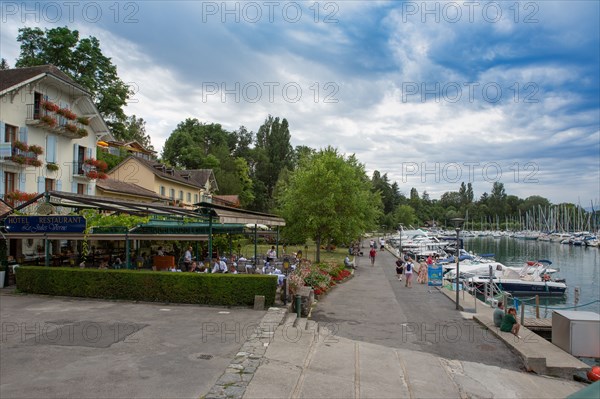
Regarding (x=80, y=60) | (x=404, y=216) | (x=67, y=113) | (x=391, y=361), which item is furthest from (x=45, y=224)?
(x=404, y=216)

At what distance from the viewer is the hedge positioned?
16156 mm

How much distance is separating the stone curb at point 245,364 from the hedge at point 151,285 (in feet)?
7.43

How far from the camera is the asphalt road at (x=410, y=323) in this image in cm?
1377

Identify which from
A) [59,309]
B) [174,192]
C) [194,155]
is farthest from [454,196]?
[59,309]

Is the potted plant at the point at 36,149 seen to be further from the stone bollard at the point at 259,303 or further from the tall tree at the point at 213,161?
the tall tree at the point at 213,161

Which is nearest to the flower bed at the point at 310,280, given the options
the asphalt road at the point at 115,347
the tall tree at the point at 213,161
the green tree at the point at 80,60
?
the asphalt road at the point at 115,347

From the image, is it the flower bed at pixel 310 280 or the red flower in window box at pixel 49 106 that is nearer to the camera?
the flower bed at pixel 310 280

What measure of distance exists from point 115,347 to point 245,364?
348cm

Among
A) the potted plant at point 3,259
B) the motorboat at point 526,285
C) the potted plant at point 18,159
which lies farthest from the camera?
the motorboat at point 526,285

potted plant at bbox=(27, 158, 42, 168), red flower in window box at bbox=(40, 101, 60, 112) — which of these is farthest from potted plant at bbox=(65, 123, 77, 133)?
potted plant at bbox=(27, 158, 42, 168)

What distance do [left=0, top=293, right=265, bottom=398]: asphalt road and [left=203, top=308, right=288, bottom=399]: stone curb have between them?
0.20 metres

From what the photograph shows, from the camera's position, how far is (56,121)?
28016mm

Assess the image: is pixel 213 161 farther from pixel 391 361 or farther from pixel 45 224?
pixel 391 361

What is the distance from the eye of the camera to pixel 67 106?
2988 centimetres
